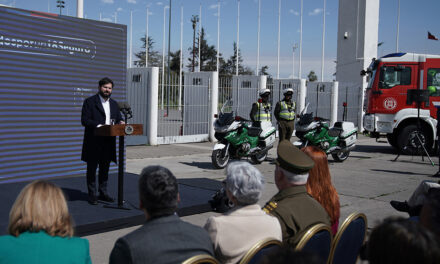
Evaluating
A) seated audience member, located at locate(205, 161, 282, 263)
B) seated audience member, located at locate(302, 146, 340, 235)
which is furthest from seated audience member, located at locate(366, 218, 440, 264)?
seated audience member, located at locate(302, 146, 340, 235)

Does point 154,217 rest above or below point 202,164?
above

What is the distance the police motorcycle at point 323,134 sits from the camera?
1166 cm

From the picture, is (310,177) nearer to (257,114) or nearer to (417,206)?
(417,206)

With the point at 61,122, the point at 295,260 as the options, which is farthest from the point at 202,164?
the point at 295,260

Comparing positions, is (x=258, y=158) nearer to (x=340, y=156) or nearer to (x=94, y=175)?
(x=340, y=156)

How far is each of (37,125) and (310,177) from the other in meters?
5.75

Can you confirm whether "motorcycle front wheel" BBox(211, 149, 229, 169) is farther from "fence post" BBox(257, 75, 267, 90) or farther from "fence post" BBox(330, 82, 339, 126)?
"fence post" BBox(330, 82, 339, 126)

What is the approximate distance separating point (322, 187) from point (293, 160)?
45 cm

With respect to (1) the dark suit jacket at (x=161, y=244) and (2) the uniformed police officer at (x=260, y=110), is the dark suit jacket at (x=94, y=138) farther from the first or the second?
(2) the uniformed police officer at (x=260, y=110)

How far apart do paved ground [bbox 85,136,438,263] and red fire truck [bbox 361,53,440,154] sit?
717mm

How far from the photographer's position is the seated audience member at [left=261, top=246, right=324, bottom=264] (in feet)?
4.38

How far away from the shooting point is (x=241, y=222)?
2773 mm

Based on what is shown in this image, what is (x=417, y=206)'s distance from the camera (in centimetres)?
391

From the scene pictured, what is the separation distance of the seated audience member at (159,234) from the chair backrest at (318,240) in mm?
519
